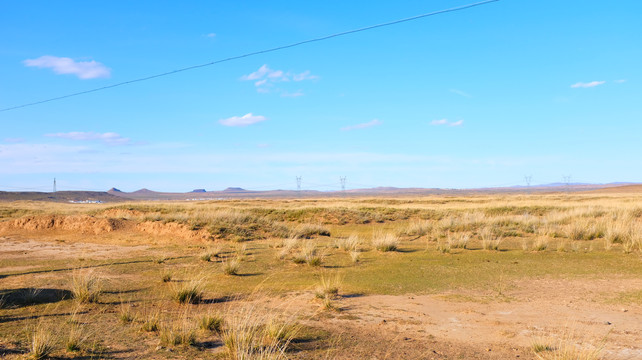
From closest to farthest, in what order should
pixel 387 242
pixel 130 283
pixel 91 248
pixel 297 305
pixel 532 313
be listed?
pixel 532 313, pixel 297 305, pixel 130 283, pixel 387 242, pixel 91 248

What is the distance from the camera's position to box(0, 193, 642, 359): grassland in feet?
19.9

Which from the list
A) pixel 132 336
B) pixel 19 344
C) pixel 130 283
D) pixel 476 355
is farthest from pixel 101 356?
pixel 130 283

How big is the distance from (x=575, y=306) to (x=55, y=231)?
24588 millimetres

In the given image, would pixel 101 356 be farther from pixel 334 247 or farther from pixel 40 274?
pixel 334 247

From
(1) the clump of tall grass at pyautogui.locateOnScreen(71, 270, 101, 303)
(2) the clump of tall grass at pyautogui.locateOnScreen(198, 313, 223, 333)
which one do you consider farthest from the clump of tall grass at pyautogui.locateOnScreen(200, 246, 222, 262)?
(2) the clump of tall grass at pyautogui.locateOnScreen(198, 313, 223, 333)

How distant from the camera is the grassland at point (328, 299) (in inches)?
239

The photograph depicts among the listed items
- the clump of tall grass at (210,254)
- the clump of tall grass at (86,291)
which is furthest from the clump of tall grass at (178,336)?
the clump of tall grass at (210,254)

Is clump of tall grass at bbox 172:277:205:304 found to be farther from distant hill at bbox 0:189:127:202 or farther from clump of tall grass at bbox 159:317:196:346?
distant hill at bbox 0:189:127:202

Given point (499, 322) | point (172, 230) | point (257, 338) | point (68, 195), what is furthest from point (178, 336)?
point (68, 195)

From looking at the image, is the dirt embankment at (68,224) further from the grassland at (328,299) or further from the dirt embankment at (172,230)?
the grassland at (328,299)

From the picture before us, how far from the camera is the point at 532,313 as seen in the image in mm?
7934

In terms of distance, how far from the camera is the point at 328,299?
8.58 metres

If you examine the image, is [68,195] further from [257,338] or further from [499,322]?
[499,322]

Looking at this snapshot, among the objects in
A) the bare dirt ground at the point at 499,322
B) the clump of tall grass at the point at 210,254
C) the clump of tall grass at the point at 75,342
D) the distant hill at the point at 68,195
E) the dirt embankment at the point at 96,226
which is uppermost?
the distant hill at the point at 68,195
